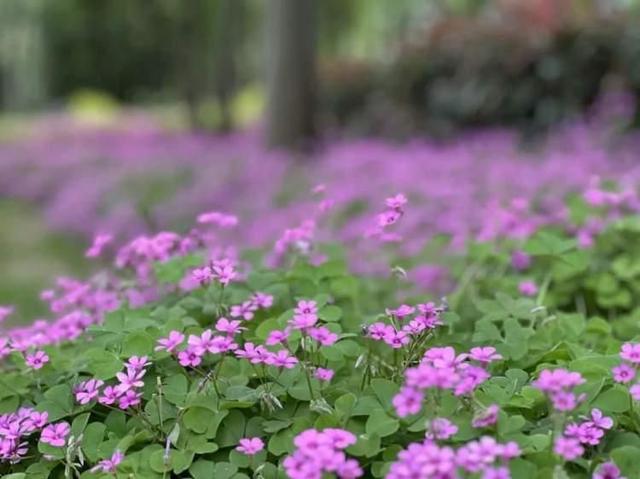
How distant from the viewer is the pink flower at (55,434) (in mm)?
1448

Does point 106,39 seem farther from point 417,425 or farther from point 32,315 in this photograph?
point 417,425

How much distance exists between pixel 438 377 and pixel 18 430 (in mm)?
794

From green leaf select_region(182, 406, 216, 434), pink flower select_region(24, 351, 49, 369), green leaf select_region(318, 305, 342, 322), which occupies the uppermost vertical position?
green leaf select_region(318, 305, 342, 322)

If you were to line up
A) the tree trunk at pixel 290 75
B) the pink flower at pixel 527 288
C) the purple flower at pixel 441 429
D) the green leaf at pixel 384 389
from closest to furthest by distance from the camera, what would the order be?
the purple flower at pixel 441 429
the green leaf at pixel 384 389
the pink flower at pixel 527 288
the tree trunk at pixel 290 75

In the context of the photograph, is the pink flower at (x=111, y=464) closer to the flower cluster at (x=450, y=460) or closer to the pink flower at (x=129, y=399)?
the pink flower at (x=129, y=399)

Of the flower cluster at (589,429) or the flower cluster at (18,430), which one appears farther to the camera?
the flower cluster at (18,430)

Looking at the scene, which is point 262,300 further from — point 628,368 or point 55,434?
point 628,368

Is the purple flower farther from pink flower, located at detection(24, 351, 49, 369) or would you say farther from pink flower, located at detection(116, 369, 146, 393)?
pink flower, located at detection(24, 351, 49, 369)

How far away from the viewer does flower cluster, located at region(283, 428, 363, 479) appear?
1161 mm

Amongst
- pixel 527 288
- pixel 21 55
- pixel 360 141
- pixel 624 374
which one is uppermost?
pixel 624 374

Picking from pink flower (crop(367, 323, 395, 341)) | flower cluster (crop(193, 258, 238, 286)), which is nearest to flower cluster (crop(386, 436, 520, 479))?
pink flower (crop(367, 323, 395, 341))

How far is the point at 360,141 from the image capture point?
9.01m

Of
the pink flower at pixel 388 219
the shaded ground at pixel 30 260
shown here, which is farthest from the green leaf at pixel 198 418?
the shaded ground at pixel 30 260

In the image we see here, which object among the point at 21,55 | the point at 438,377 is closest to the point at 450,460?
the point at 438,377
